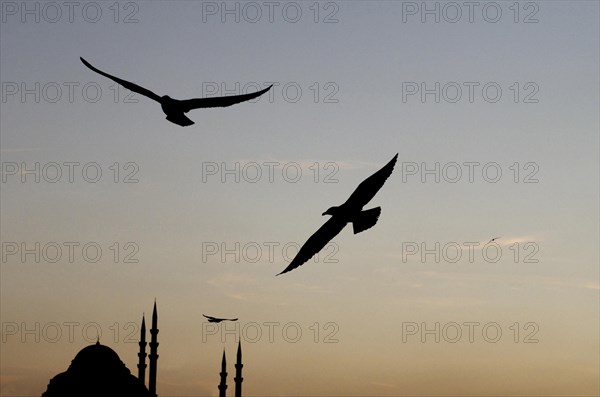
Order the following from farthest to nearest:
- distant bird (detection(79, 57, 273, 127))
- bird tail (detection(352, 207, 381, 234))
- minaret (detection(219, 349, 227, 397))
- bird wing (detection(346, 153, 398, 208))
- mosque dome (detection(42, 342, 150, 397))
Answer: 1. minaret (detection(219, 349, 227, 397))
2. mosque dome (detection(42, 342, 150, 397))
3. distant bird (detection(79, 57, 273, 127))
4. bird tail (detection(352, 207, 381, 234))
5. bird wing (detection(346, 153, 398, 208))

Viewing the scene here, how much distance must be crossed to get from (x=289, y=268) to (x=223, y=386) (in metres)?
52.1

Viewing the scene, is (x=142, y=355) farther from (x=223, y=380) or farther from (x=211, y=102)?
(x=211, y=102)

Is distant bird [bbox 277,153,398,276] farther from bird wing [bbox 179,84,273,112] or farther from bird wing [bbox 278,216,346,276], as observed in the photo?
bird wing [bbox 179,84,273,112]

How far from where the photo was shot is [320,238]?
1420 centimetres

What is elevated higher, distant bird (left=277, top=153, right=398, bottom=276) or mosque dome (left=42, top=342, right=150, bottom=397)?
distant bird (left=277, top=153, right=398, bottom=276)

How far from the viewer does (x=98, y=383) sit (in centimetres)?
5241

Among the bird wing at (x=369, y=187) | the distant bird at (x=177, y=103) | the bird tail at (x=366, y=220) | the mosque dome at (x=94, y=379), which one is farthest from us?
the mosque dome at (x=94, y=379)

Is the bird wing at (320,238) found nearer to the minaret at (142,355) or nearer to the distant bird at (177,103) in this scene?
the distant bird at (177,103)

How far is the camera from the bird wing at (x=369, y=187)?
13273 millimetres

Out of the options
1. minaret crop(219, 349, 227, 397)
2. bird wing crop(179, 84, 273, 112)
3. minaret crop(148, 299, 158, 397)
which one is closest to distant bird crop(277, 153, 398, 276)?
bird wing crop(179, 84, 273, 112)

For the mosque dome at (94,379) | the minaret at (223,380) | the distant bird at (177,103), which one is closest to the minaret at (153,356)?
the mosque dome at (94,379)

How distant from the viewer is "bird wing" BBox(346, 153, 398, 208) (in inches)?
523

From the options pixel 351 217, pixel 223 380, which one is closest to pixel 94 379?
pixel 223 380

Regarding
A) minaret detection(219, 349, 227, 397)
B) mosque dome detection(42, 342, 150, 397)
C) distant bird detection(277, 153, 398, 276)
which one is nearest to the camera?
distant bird detection(277, 153, 398, 276)
